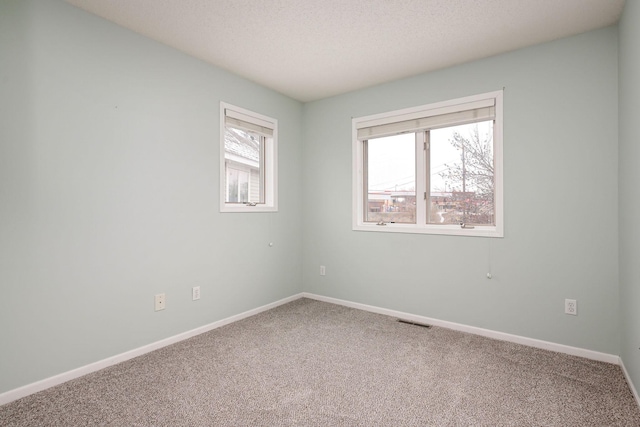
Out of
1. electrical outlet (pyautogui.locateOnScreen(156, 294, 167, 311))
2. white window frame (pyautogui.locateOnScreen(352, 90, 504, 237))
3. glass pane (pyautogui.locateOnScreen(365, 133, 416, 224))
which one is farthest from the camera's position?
glass pane (pyautogui.locateOnScreen(365, 133, 416, 224))

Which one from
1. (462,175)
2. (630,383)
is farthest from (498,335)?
(462,175)

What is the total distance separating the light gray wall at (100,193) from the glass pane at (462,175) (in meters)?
2.04

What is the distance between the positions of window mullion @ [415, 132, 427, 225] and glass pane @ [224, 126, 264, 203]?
5.64 ft

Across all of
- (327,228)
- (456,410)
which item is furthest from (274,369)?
(327,228)

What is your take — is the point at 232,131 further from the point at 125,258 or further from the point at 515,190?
the point at 515,190

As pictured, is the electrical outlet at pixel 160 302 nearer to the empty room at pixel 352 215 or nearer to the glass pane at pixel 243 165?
the empty room at pixel 352 215

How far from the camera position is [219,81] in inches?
122

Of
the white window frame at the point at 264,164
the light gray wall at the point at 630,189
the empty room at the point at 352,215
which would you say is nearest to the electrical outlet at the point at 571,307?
the empty room at the point at 352,215

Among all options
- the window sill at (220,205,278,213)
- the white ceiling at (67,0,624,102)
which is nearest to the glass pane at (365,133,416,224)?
the white ceiling at (67,0,624,102)

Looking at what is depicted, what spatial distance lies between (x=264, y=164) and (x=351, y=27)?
1.80m

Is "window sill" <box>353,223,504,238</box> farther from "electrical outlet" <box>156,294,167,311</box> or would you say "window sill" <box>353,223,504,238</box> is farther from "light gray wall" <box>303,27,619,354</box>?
"electrical outlet" <box>156,294,167,311</box>

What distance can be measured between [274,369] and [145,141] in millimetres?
1982

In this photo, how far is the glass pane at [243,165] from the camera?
10.9 ft

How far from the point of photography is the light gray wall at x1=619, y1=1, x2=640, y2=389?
6.07 ft
